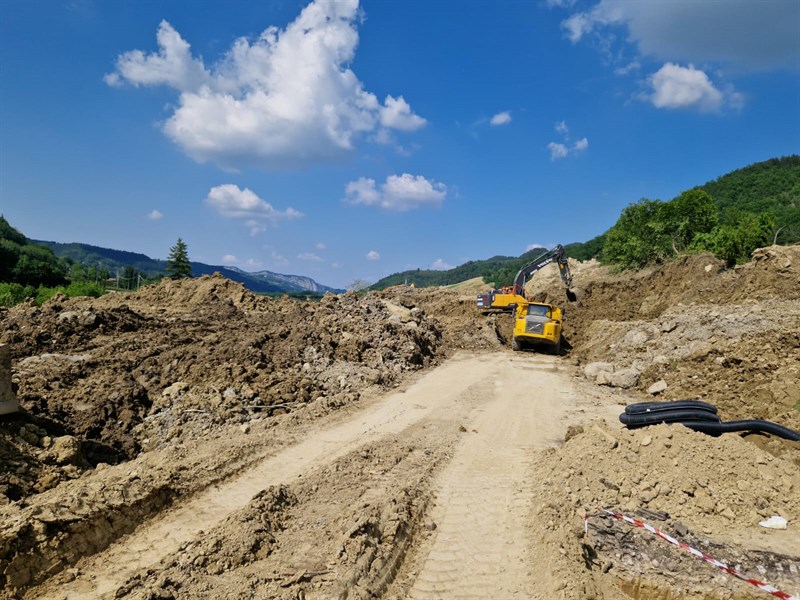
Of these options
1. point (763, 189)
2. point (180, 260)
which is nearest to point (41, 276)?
point (180, 260)

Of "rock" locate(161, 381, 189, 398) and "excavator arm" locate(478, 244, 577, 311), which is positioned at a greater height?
"excavator arm" locate(478, 244, 577, 311)

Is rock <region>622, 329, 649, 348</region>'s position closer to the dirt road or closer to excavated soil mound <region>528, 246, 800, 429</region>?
excavated soil mound <region>528, 246, 800, 429</region>

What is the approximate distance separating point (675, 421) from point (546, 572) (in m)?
4.34

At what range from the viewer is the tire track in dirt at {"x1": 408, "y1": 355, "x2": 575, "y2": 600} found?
4543mm

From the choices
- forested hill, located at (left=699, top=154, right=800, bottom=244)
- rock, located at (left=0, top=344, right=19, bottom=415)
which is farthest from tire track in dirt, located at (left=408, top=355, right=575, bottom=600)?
forested hill, located at (left=699, top=154, right=800, bottom=244)

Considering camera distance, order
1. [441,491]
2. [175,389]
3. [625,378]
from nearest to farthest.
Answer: [441,491] → [175,389] → [625,378]

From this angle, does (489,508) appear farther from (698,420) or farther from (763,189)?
(763,189)

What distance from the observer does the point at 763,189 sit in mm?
81812

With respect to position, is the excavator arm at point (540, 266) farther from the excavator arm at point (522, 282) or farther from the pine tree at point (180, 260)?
the pine tree at point (180, 260)

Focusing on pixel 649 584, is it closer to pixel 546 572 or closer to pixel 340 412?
pixel 546 572

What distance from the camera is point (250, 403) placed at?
398 inches

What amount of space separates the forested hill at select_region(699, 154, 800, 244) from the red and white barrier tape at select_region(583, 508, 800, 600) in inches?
2500

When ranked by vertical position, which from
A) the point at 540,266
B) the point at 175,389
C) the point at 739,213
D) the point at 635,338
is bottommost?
the point at 175,389

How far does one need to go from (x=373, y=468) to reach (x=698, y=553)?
4161mm
